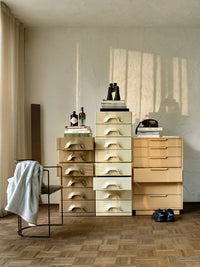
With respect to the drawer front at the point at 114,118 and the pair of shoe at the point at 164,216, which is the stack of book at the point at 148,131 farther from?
the pair of shoe at the point at 164,216

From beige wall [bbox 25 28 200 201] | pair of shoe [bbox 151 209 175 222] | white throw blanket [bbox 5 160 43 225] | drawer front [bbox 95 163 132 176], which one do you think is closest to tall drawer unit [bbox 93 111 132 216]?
drawer front [bbox 95 163 132 176]

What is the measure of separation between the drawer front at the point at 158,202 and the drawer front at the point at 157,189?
0.15 ft

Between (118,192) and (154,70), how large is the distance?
6.02 feet

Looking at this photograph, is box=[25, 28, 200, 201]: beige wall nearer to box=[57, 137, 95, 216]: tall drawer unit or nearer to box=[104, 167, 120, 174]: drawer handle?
box=[57, 137, 95, 216]: tall drawer unit

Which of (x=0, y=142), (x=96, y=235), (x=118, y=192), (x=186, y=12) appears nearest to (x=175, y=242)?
(x=96, y=235)

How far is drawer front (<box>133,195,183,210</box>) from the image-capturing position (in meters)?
3.99

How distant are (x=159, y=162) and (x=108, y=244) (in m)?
1.42

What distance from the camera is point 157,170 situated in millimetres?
3977

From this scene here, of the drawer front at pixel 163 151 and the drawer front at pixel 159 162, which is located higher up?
the drawer front at pixel 163 151

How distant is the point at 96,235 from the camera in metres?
3.15

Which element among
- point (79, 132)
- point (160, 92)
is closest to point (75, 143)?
point (79, 132)

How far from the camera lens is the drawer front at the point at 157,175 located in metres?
3.96

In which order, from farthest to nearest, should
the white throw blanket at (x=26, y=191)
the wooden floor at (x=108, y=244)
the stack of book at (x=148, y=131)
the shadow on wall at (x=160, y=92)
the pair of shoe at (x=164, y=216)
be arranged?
the shadow on wall at (x=160, y=92) < the stack of book at (x=148, y=131) < the pair of shoe at (x=164, y=216) < the white throw blanket at (x=26, y=191) < the wooden floor at (x=108, y=244)

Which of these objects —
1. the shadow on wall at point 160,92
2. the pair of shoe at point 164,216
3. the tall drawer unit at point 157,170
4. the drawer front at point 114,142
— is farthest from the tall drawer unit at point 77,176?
the shadow on wall at point 160,92
